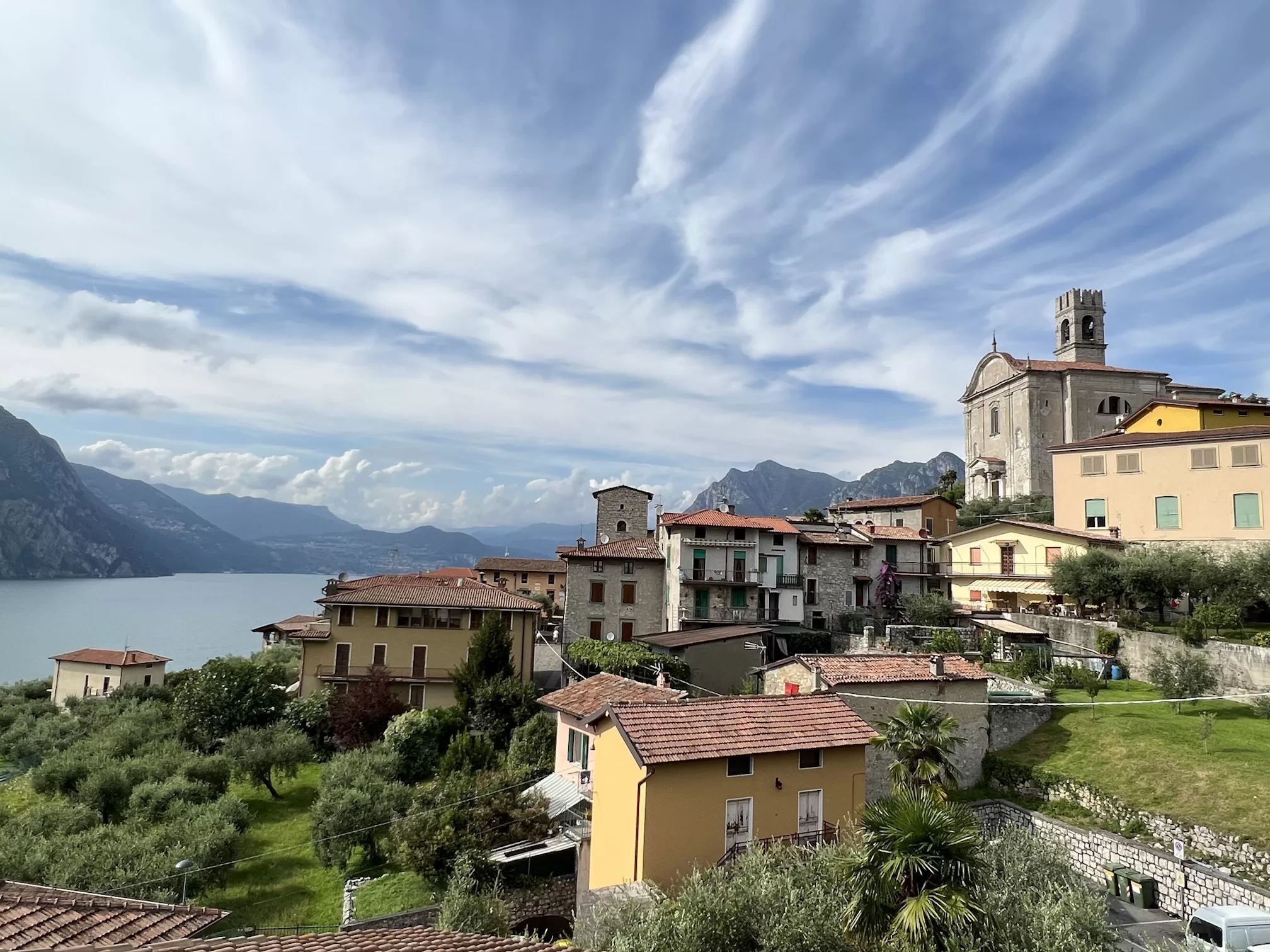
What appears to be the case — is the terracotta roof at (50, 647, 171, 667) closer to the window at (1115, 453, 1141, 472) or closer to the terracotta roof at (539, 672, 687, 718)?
the terracotta roof at (539, 672, 687, 718)

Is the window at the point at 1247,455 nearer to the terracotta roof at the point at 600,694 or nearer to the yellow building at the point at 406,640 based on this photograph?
the terracotta roof at the point at 600,694

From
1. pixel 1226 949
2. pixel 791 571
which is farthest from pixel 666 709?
pixel 791 571

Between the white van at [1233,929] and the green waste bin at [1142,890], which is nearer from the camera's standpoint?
the white van at [1233,929]

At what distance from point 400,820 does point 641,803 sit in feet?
30.9

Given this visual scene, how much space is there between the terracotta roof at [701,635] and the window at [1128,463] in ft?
64.5

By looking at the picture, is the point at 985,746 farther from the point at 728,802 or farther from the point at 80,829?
the point at 80,829

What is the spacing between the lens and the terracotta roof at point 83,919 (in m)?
10.5

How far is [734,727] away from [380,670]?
25.2 meters

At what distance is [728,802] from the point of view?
1753 cm

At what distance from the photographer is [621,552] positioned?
41656 millimetres

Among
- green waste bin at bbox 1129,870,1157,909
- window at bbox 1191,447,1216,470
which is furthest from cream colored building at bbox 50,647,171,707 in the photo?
window at bbox 1191,447,1216,470

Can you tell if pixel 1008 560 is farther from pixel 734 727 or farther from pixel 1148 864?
pixel 734 727

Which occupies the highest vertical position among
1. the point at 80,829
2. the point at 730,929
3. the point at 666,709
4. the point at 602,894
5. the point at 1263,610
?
the point at 1263,610

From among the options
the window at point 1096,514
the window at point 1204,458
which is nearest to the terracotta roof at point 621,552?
the window at point 1096,514
